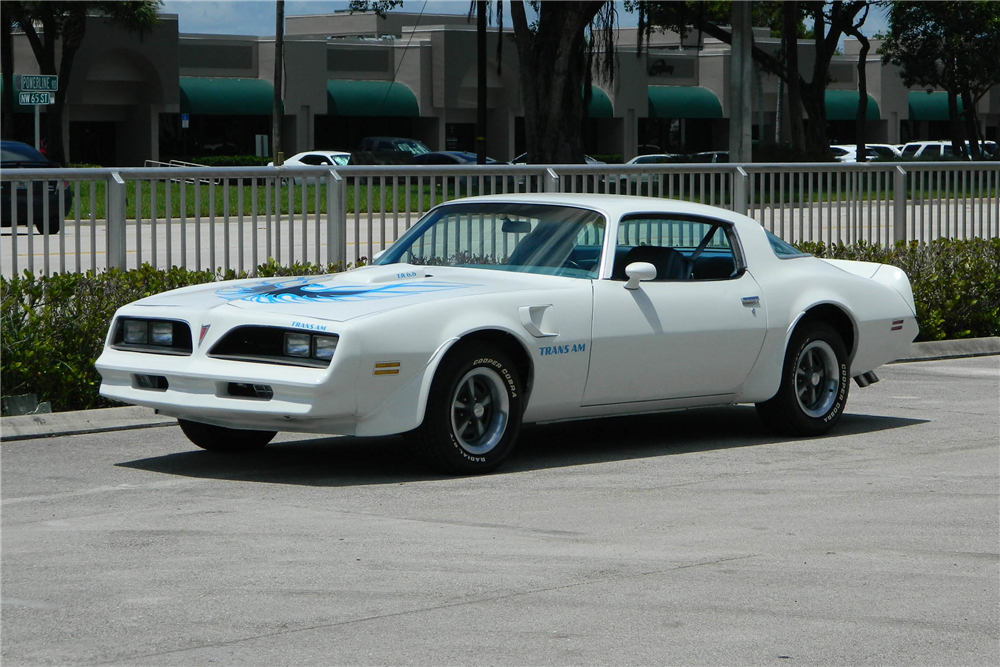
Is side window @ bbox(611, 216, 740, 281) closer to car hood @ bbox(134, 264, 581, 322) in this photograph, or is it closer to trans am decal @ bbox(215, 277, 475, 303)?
car hood @ bbox(134, 264, 581, 322)

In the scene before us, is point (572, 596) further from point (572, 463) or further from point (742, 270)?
point (742, 270)

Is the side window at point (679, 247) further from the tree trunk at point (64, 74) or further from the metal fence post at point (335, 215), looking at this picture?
the tree trunk at point (64, 74)

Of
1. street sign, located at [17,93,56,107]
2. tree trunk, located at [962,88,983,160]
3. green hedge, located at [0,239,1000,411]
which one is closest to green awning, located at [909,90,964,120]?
tree trunk, located at [962,88,983,160]

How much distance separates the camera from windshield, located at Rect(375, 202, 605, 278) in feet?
28.5

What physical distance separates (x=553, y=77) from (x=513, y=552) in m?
26.9

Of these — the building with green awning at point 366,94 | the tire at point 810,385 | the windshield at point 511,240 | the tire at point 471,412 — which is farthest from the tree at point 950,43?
the tire at point 471,412

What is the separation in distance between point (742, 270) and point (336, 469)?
9.16 ft

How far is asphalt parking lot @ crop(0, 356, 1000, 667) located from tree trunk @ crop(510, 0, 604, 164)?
23405 millimetres

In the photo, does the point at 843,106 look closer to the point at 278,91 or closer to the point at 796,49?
the point at 796,49

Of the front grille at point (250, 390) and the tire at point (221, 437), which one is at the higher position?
the front grille at point (250, 390)

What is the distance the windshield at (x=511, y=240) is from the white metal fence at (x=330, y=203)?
2.50 m

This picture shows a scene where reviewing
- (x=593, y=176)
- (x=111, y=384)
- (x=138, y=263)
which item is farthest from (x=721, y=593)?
(x=593, y=176)

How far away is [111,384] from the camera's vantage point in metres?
8.22

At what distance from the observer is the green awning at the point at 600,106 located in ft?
234
